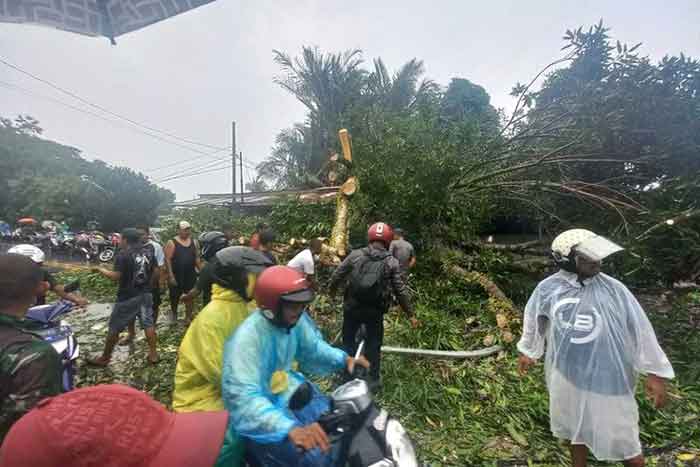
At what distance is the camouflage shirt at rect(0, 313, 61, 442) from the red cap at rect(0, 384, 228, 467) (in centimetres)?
59

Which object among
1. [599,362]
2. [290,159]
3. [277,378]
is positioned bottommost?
[599,362]

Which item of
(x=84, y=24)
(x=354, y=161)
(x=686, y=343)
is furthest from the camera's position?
(x=354, y=161)

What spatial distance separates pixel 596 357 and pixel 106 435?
2.46 m

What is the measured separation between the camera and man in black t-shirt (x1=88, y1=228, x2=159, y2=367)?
14.1 ft

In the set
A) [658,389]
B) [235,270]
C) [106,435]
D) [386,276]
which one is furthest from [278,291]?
[386,276]

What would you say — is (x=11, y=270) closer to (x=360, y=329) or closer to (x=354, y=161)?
(x=360, y=329)

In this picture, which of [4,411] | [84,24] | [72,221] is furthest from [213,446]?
[72,221]

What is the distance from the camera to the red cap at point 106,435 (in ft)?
2.62

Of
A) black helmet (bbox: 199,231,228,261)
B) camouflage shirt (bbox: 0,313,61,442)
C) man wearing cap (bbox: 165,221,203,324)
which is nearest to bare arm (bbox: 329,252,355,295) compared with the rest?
black helmet (bbox: 199,231,228,261)

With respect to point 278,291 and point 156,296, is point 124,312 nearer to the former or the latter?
point 156,296

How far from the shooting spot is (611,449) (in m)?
2.25

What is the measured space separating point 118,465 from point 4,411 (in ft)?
2.64

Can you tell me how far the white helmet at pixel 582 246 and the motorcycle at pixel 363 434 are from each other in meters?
1.68

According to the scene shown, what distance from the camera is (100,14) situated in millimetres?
2145
